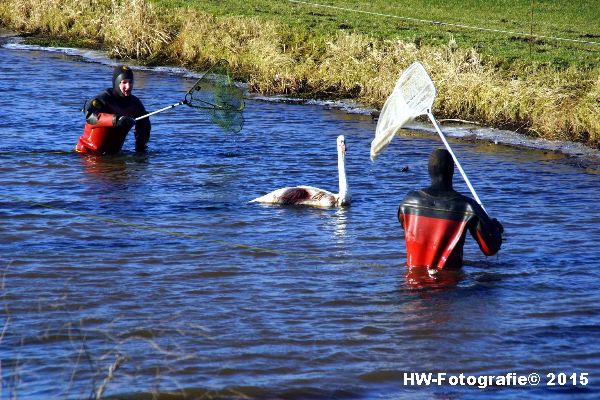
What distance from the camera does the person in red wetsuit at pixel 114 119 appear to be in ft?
53.6

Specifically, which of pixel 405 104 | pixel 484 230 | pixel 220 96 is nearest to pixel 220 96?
pixel 220 96

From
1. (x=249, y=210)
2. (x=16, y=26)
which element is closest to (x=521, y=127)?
(x=249, y=210)

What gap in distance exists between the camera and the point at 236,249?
1240 cm

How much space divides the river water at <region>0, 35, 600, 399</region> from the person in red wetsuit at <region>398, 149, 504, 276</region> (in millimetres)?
494

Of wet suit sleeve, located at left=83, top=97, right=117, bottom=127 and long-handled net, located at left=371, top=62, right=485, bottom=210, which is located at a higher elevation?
long-handled net, located at left=371, top=62, right=485, bottom=210

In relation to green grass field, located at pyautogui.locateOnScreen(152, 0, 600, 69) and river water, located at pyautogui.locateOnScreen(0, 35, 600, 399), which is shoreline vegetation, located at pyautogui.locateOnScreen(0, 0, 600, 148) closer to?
green grass field, located at pyautogui.locateOnScreen(152, 0, 600, 69)

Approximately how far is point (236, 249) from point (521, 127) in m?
7.90

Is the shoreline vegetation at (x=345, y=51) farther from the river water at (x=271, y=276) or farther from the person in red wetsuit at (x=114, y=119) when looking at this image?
the person in red wetsuit at (x=114, y=119)

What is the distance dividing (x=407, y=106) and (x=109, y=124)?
7.12m

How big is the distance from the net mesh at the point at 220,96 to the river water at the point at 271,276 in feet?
2.29

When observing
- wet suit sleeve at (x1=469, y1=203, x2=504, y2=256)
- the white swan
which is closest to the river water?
the white swan

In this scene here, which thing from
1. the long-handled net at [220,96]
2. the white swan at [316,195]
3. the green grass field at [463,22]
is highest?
the green grass field at [463,22]

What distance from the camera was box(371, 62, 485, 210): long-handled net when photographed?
33.6 ft

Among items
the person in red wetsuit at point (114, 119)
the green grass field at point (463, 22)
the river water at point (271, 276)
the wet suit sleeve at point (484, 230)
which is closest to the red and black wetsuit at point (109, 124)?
the person in red wetsuit at point (114, 119)
